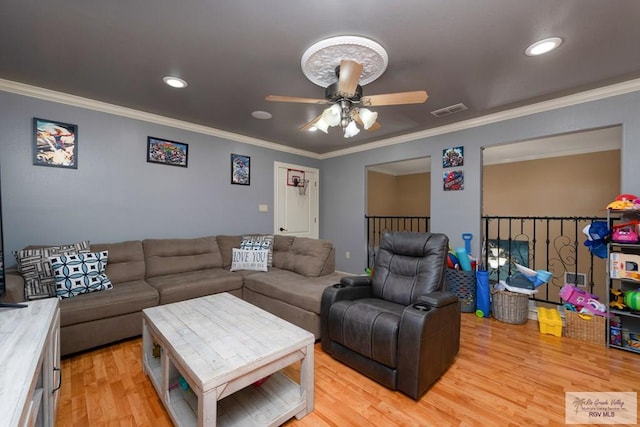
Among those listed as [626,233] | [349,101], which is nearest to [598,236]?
[626,233]

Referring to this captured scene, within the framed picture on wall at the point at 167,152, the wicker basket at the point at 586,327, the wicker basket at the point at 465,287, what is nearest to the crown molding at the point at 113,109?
the framed picture on wall at the point at 167,152

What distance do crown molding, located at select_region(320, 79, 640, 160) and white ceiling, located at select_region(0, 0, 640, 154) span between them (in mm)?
90

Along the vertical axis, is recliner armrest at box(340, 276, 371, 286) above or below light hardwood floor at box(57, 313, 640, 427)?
above

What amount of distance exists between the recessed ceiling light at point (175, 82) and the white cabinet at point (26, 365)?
1.95 m

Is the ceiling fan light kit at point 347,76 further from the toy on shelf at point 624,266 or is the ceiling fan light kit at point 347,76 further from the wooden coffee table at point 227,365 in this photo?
the toy on shelf at point 624,266

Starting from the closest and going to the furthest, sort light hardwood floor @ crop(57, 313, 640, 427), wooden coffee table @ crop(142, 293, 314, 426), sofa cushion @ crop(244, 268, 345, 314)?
wooden coffee table @ crop(142, 293, 314, 426), light hardwood floor @ crop(57, 313, 640, 427), sofa cushion @ crop(244, 268, 345, 314)

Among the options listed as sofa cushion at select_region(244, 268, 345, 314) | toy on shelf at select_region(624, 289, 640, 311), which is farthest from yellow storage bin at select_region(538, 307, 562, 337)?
sofa cushion at select_region(244, 268, 345, 314)

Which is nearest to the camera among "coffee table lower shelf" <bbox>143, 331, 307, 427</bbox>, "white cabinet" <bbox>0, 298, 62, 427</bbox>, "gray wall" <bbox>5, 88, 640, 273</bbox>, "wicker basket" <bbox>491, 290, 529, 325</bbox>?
"white cabinet" <bbox>0, 298, 62, 427</bbox>

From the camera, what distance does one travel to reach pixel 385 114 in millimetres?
3316

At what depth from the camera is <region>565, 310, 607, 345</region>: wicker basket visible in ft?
8.16

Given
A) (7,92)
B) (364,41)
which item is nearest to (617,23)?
(364,41)

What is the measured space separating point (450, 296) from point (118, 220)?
3587mm

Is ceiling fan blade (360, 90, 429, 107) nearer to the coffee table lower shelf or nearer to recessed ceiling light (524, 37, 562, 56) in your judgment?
recessed ceiling light (524, 37, 562, 56)

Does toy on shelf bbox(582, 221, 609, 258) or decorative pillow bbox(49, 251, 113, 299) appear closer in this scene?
decorative pillow bbox(49, 251, 113, 299)
